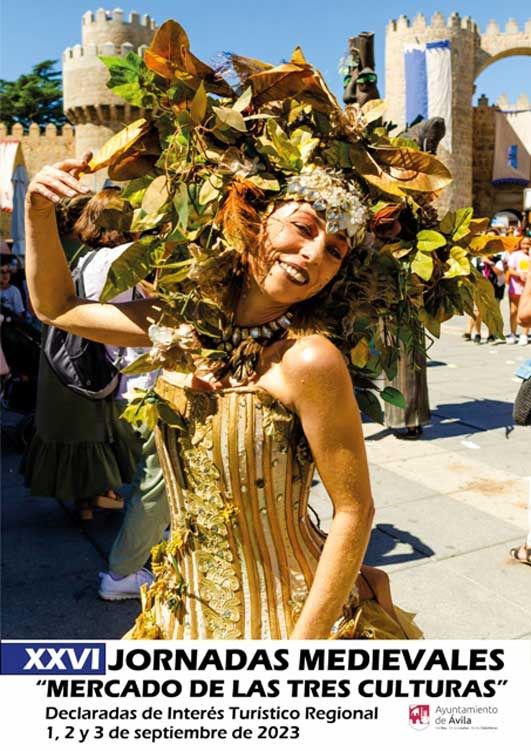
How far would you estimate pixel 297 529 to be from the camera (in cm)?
Answer: 165

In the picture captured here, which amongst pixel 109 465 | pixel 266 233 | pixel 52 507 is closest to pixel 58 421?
pixel 109 465

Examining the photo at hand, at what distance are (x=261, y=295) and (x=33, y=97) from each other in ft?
165

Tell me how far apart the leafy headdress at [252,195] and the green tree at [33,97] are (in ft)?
156

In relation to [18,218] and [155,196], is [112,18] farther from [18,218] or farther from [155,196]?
[155,196]

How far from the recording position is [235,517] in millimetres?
1603

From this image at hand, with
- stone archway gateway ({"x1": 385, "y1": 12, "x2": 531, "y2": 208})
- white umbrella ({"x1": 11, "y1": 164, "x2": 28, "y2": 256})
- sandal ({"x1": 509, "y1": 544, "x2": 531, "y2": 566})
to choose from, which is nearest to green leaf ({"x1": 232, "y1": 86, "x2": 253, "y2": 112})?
sandal ({"x1": 509, "y1": 544, "x2": 531, "y2": 566})

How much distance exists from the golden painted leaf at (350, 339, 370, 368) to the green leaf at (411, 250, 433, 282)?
0.20 meters

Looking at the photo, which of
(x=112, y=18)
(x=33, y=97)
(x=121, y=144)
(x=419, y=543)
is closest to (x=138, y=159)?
(x=121, y=144)

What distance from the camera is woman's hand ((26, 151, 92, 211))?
155 centimetres

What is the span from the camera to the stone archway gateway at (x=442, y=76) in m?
36.9

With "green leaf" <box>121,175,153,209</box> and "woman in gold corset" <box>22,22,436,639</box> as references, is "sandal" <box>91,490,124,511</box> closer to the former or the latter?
"woman in gold corset" <box>22,22,436,639</box>

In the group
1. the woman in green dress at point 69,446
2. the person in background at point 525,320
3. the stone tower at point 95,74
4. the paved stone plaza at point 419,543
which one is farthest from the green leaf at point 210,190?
the stone tower at point 95,74

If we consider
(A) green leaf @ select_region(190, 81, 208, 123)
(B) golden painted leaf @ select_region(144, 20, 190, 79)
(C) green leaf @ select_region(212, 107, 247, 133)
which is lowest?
(C) green leaf @ select_region(212, 107, 247, 133)

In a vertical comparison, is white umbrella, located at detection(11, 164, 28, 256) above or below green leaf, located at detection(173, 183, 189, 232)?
above
